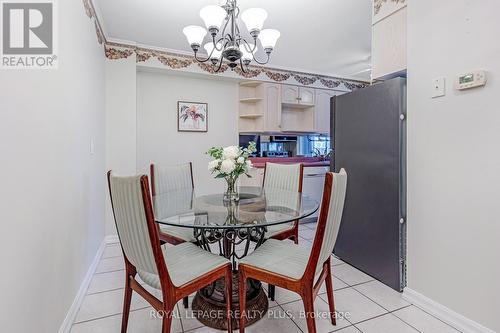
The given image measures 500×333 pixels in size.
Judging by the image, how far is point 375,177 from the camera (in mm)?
2193

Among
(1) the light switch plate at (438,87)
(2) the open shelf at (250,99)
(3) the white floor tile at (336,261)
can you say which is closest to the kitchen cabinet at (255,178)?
(2) the open shelf at (250,99)

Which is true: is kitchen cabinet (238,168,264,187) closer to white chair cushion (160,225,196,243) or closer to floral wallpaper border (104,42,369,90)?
floral wallpaper border (104,42,369,90)

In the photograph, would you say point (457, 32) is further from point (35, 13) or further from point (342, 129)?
point (35, 13)

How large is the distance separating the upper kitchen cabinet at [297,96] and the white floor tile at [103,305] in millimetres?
3335

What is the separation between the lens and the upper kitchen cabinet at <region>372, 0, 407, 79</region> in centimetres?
199

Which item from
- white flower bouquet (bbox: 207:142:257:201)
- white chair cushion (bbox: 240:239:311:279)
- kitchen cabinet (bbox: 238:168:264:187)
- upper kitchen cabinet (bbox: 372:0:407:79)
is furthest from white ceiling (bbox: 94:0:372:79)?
white chair cushion (bbox: 240:239:311:279)

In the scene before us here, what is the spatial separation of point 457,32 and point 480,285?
150 centimetres

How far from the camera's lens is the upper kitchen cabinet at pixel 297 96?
4203mm

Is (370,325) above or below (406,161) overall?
below

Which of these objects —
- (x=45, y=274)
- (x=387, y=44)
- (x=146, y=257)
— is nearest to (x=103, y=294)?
(x=45, y=274)

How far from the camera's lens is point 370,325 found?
163 cm

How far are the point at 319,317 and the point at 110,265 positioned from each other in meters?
1.97

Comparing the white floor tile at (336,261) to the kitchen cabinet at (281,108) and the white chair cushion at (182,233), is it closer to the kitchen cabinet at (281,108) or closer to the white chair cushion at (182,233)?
the white chair cushion at (182,233)

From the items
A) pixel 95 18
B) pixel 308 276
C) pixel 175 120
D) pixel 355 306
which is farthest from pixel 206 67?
pixel 355 306
